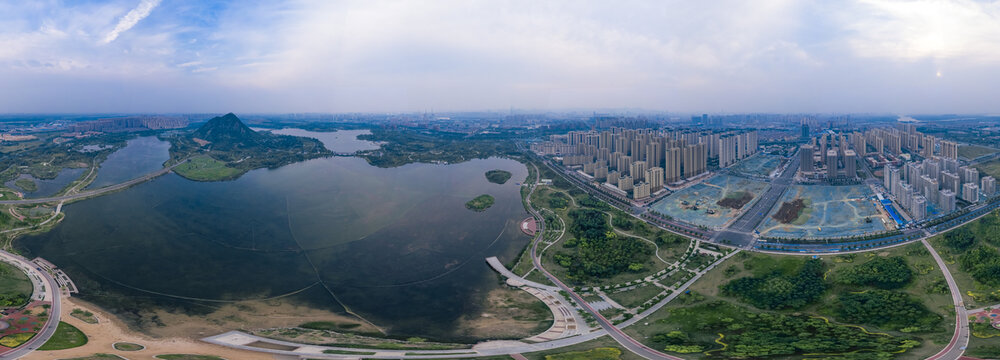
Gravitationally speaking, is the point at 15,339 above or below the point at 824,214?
below

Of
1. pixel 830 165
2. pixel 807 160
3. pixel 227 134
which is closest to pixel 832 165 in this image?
pixel 830 165

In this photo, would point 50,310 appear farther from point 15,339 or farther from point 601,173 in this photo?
point 601,173

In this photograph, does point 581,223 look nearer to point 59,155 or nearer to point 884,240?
point 884,240

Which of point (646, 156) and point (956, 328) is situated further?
point (646, 156)

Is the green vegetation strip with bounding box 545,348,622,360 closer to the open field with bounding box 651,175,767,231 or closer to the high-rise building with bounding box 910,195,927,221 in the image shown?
the open field with bounding box 651,175,767,231

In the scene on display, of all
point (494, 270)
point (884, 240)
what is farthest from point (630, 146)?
point (494, 270)

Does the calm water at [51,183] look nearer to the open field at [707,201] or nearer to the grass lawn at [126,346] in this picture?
the grass lawn at [126,346]
